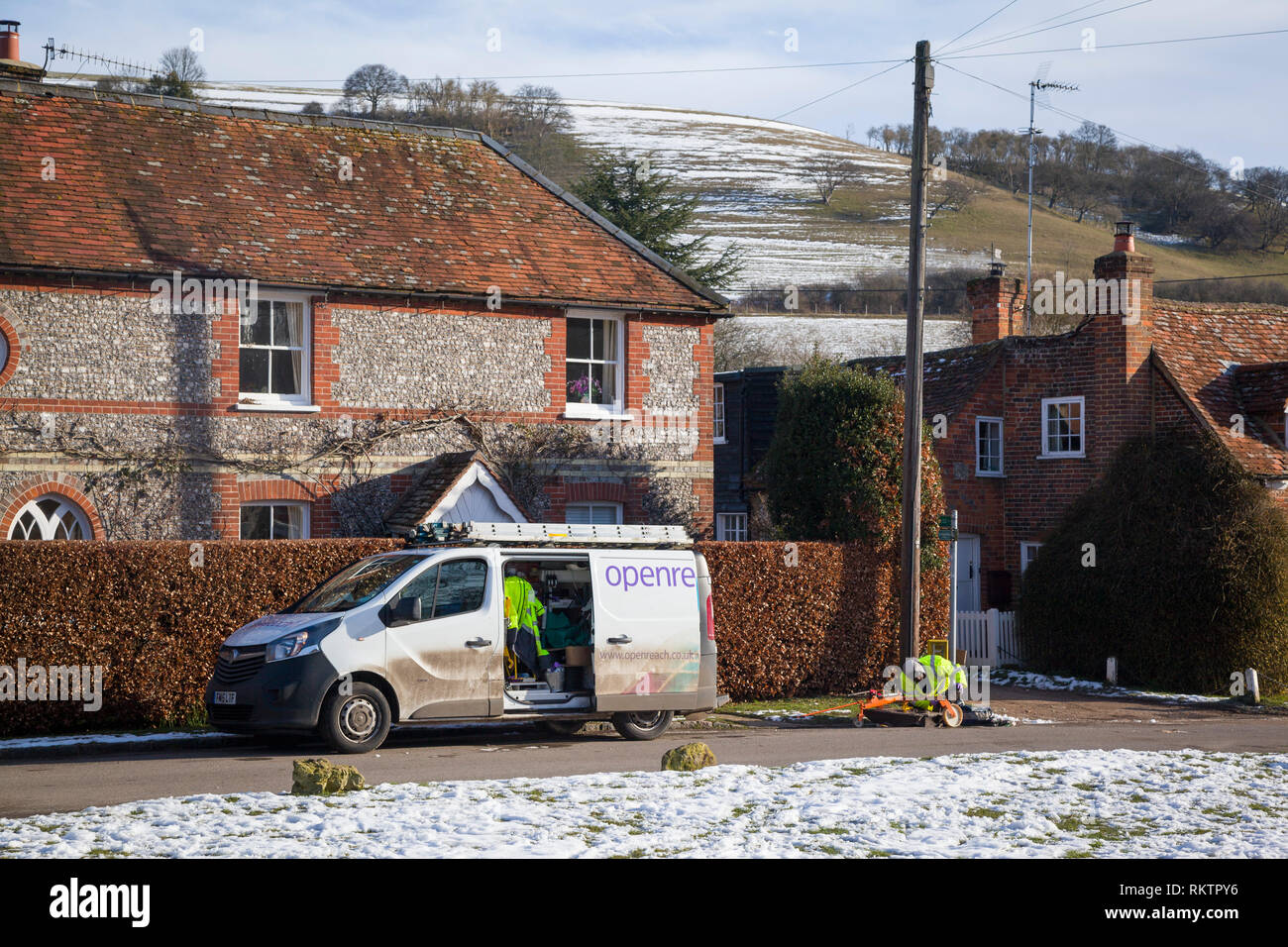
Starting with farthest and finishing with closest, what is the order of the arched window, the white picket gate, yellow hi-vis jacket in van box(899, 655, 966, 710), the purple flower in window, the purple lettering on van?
the white picket gate
the purple flower in window
the arched window
yellow hi-vis jacket in van box(899, 655, 966, 710)
the purple lettering on van

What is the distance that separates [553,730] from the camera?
15820 mm

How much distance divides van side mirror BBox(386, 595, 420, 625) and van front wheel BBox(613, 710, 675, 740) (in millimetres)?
2853

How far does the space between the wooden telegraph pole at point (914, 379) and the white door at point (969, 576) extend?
869 centimetres

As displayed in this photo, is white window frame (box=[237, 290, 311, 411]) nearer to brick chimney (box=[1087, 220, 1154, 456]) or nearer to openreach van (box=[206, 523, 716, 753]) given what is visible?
openreach van (box=[206, 523, 716, 753])

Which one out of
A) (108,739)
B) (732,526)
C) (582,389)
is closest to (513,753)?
(108,739)

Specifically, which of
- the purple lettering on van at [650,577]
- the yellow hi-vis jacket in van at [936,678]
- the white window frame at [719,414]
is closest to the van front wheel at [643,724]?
the purple lettering on van at [650,577]

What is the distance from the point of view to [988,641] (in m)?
25.7

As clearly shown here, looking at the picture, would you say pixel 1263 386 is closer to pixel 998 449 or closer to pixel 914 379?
pixel 998 449

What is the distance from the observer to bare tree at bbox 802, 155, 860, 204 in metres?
112

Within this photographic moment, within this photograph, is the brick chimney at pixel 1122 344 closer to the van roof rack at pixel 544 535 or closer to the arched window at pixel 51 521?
the van roof rack at pixel 544 535

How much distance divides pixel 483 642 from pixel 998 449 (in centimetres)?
1716

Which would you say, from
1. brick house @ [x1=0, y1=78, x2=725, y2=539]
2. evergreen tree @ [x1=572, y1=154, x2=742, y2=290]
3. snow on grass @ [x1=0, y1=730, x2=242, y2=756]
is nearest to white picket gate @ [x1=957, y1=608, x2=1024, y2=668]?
brick house @ [x1=0, y1=78, x2=725, y2=539]

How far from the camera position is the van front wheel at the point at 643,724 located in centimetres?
1505

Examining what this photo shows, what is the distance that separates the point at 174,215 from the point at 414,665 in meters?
10.1
